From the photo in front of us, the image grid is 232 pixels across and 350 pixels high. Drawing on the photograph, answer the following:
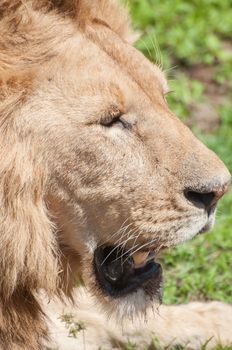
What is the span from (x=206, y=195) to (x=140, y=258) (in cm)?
38

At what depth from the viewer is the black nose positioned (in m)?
2.79

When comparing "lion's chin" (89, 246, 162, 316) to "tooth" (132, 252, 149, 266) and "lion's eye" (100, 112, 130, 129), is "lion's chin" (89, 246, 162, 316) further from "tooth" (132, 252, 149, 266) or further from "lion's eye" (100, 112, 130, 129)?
"lion's eye" (100, 112, 130, 129)

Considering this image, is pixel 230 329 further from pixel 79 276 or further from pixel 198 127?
pixel 198 127

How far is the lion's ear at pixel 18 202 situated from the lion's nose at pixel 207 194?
441 mm

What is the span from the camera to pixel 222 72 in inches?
225

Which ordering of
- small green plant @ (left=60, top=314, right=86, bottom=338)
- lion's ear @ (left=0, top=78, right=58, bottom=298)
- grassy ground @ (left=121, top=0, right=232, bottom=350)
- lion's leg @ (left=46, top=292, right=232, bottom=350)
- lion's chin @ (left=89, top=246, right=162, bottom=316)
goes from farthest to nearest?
1. grassy ground @ (left=121, top=0, right=232, bottom=350)
2. lion's leg @ (left=46, top=292, right=232, bottom=350)
3. small green plant @ (left=60, top=314, right=86, bottom=338)
4. lion's chin @ (left=89, top=246, right=162, bottom=316)
5. lion's ear @ (left=0, top=78, right=58, bottom=298)

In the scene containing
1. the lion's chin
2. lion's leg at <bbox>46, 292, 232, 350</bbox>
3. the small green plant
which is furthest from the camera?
lion's leg at <bbox>46, 292, 232, 350</bbox>

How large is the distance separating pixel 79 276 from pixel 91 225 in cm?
27

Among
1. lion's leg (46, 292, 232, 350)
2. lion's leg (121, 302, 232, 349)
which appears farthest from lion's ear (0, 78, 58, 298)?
lion's leg (121, 302, 232, 349)

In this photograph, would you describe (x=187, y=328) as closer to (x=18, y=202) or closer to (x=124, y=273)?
(x=124, y=273)

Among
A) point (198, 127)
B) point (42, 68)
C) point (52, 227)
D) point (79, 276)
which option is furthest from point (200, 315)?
point (198, 127)

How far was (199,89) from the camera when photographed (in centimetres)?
552

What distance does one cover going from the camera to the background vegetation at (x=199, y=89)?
13.2ft

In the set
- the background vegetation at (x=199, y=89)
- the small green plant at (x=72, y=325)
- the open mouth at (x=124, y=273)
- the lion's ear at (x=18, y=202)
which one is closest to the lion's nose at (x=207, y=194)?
the open mouth at (x=124, y=273)
